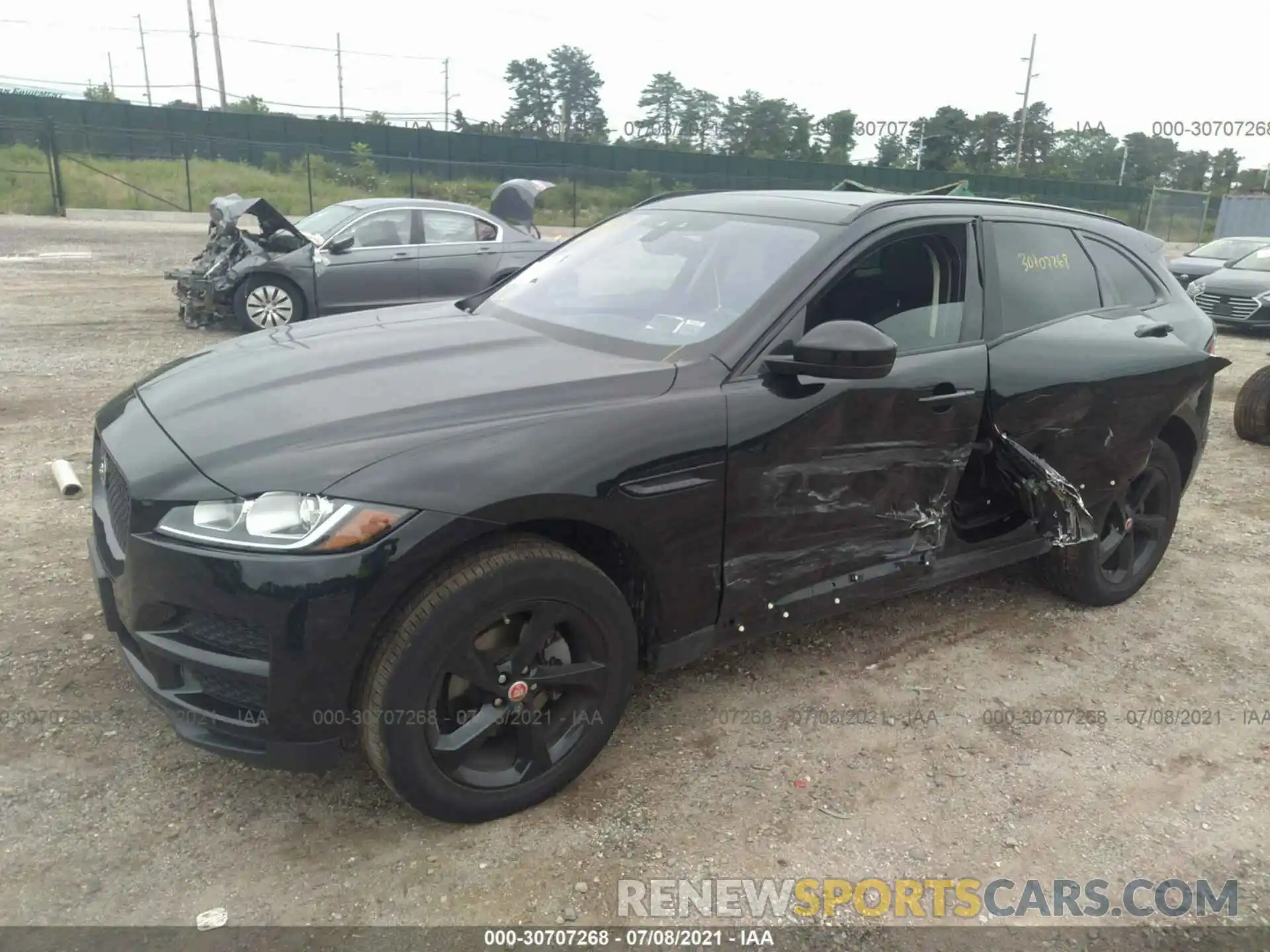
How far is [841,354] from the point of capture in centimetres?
269

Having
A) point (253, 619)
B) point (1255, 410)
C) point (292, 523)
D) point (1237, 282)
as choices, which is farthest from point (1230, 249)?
point (253, 619)

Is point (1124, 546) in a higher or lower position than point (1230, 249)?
lower

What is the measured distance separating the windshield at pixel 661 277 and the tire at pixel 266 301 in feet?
21.8

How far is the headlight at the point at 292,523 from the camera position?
2156 mm

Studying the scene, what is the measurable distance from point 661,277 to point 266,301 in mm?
7589

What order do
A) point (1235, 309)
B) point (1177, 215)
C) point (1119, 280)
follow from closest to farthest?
1. point (1119, 280)
2. point (1235, 309)
3. point (1177, 215)

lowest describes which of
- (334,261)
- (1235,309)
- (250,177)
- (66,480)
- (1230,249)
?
(66,480)

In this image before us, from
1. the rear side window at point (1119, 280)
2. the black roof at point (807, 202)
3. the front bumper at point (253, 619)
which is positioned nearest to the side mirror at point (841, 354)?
the black roof at point (807, 202)

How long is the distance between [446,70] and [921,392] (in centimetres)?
6704

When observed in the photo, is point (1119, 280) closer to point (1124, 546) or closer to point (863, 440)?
point (1124, 546)

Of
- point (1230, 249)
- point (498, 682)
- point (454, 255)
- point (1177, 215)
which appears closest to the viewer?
point (498, 682)

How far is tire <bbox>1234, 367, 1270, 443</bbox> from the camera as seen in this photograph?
720 cm

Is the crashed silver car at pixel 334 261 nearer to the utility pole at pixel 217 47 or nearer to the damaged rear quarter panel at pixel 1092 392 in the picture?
the damaged rear quarter panel at pixel 1092 392

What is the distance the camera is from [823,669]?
11.7 feet
